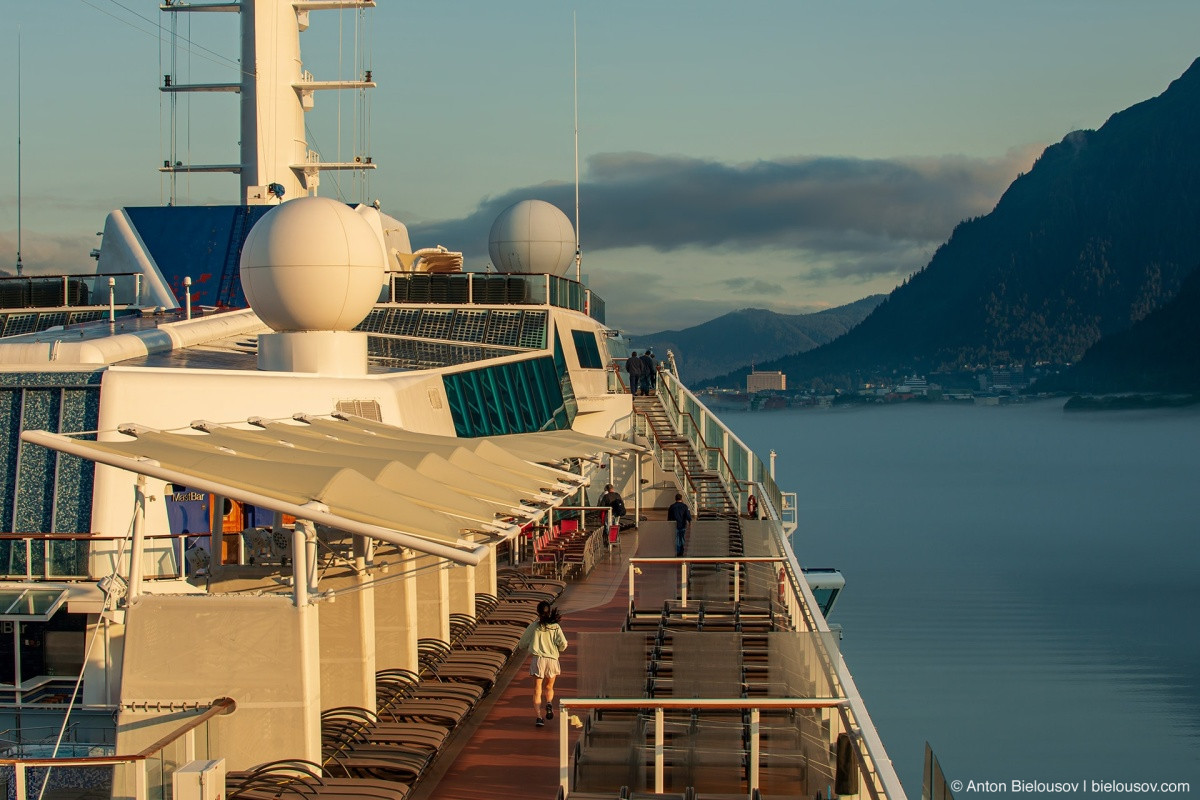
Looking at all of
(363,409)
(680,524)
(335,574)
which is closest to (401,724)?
(335,574)

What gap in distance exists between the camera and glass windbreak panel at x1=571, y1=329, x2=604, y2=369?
33459 mm

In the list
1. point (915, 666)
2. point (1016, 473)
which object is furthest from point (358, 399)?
point (1016, 473)

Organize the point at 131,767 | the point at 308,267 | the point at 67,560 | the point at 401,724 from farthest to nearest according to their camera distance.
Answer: the point at 308,267 < the point at 67,560 < the point at 401,724 < the point at 131,767

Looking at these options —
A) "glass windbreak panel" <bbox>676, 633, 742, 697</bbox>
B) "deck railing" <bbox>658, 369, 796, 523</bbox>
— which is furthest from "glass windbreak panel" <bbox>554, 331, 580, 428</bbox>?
"glass windbreak panel" <bbox>676, 633, 742, 697</bbox>

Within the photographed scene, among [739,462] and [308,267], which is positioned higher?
[308,267]

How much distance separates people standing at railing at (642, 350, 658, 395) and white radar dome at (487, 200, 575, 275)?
341 cm

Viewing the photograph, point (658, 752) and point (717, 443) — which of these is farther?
point (717, 443)

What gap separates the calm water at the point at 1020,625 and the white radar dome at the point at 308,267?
23.3 metres

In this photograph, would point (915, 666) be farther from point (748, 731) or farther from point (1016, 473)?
point (1016, 473)

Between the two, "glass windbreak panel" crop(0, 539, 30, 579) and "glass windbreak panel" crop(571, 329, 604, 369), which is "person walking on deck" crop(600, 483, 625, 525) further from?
"glass windbreak panel" crop(0, 539, 30, 579)

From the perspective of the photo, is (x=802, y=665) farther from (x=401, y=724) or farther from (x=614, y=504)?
(x=614, y=504)

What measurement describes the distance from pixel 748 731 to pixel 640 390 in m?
27.9

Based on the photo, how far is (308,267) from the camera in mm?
19438

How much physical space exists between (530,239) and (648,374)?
481 cm
